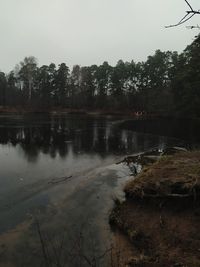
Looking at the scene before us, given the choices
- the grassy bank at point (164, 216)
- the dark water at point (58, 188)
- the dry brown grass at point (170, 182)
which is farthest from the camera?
the dry brown grass at point (170, 182)

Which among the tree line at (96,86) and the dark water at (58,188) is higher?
the tree line at (96,86)

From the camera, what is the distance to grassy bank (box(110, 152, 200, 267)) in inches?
229

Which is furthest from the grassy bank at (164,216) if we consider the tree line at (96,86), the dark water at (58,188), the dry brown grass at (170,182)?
the tree line at (96,86)

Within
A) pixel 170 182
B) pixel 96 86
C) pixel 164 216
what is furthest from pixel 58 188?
pixel 96 86

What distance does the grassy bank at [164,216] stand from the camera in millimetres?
5809

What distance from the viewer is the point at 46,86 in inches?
2908

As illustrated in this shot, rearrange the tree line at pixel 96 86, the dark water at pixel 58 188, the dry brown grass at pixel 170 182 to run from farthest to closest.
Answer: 1. the tree line at pixel 96 86
2. the dry brown grass at pixel 170 182
3. the dark water at pixel 58 188

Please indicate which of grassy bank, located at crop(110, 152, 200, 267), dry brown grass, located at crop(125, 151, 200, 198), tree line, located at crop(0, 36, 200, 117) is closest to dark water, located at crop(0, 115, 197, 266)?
grassy bank, located at crop(110, 152, 200, 267)

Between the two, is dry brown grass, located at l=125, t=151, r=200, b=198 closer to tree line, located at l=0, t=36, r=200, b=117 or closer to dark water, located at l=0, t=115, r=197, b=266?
dark water, located at l=0, t=115, r=197, b=266

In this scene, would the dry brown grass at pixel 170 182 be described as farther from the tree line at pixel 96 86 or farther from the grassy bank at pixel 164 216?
the tree line at pixel 96 86

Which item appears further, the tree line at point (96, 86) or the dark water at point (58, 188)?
the tree line at point (96, 86)

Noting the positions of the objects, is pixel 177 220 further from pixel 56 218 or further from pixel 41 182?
pixel 41 182

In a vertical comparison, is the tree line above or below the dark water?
above

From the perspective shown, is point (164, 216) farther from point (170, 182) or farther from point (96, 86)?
point (96, 86)
